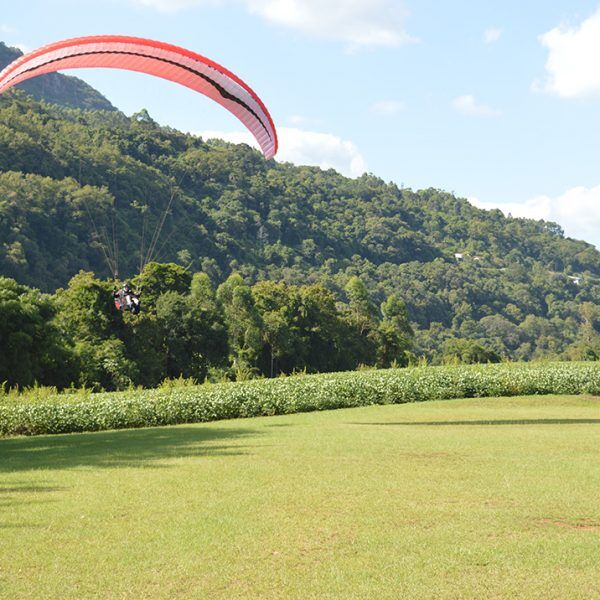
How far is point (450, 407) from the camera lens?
27.2m

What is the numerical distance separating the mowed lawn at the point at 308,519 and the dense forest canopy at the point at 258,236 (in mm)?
42406

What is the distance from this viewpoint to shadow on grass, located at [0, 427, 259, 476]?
14.2 m

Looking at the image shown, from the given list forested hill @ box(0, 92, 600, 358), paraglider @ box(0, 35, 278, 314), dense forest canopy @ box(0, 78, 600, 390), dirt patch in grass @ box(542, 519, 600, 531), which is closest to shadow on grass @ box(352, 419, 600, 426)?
paraglider @ box(0, 35, 278, 314)

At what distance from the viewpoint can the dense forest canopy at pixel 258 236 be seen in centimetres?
8156

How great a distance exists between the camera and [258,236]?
116375mm

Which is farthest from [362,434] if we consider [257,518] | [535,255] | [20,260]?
[535,255]

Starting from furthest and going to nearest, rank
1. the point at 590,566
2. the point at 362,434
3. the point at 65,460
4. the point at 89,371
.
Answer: the point at 89,371 → the point at 362,434 → the point at 65,460 → the point at 590,566

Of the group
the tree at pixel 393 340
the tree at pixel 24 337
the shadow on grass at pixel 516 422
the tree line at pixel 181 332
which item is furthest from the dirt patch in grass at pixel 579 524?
the tree at pixel 393 340

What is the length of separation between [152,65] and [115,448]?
8497 millimetres

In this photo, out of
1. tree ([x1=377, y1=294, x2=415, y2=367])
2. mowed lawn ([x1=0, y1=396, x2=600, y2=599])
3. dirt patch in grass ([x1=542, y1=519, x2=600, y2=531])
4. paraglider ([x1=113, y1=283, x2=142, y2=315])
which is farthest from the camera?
tree ([x1=377, y1=294, x2=415, y2=367])

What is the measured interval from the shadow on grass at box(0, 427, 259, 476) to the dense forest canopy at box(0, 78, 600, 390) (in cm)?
3588

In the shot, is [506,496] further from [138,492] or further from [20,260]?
[20,260]

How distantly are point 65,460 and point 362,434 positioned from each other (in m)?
6.64

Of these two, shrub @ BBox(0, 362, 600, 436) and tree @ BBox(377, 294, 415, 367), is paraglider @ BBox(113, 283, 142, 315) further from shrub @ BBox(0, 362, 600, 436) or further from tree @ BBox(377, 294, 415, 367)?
tree @ BBox(377, 294, 415, 367)
